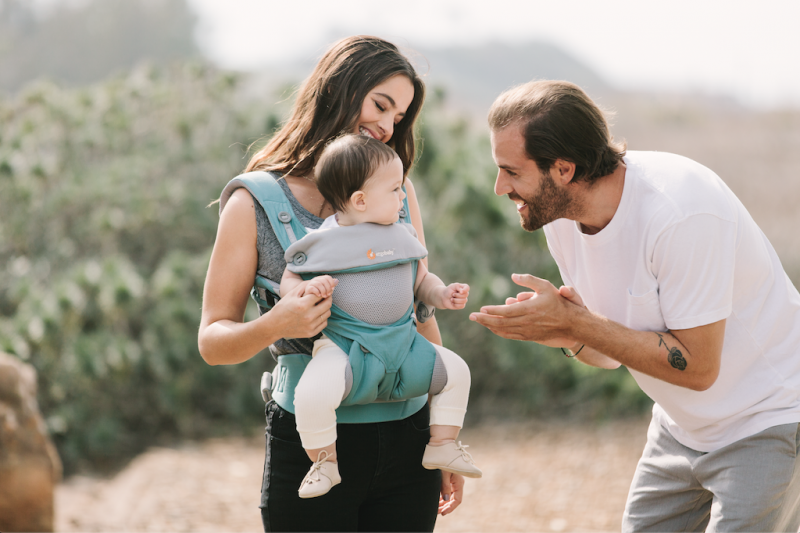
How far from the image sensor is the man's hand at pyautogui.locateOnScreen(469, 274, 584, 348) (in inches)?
84.0

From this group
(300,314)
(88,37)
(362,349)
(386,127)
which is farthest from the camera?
(88,37)

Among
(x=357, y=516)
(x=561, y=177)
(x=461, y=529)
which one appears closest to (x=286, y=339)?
(x=357, y=516)

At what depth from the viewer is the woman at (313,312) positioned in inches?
76.6

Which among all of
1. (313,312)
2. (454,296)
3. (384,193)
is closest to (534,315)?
(454,296)

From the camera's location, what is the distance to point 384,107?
2.14m

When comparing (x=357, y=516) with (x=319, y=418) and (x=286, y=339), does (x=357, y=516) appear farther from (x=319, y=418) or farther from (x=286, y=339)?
(x=286, y=339)

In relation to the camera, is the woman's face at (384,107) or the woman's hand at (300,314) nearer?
the woman's hand at (300,314)

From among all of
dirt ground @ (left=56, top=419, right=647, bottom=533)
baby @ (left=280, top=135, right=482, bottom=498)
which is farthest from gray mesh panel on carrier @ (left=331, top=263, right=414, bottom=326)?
dirt ground @ (left=56, top=419, right=647, bottom=533)

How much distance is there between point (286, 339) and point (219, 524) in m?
3.23

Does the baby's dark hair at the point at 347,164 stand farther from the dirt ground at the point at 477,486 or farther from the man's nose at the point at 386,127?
the dirt ground at the point at 477,486

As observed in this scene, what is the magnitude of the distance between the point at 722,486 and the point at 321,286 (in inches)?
56.9

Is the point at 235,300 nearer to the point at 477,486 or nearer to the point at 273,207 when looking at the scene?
the point at 273,207

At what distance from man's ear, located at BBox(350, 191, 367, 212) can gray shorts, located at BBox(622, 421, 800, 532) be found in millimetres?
1381

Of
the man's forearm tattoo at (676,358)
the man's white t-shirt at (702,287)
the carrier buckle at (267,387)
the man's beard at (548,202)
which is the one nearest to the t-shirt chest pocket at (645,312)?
the man's white t-shirt at (702,287)
